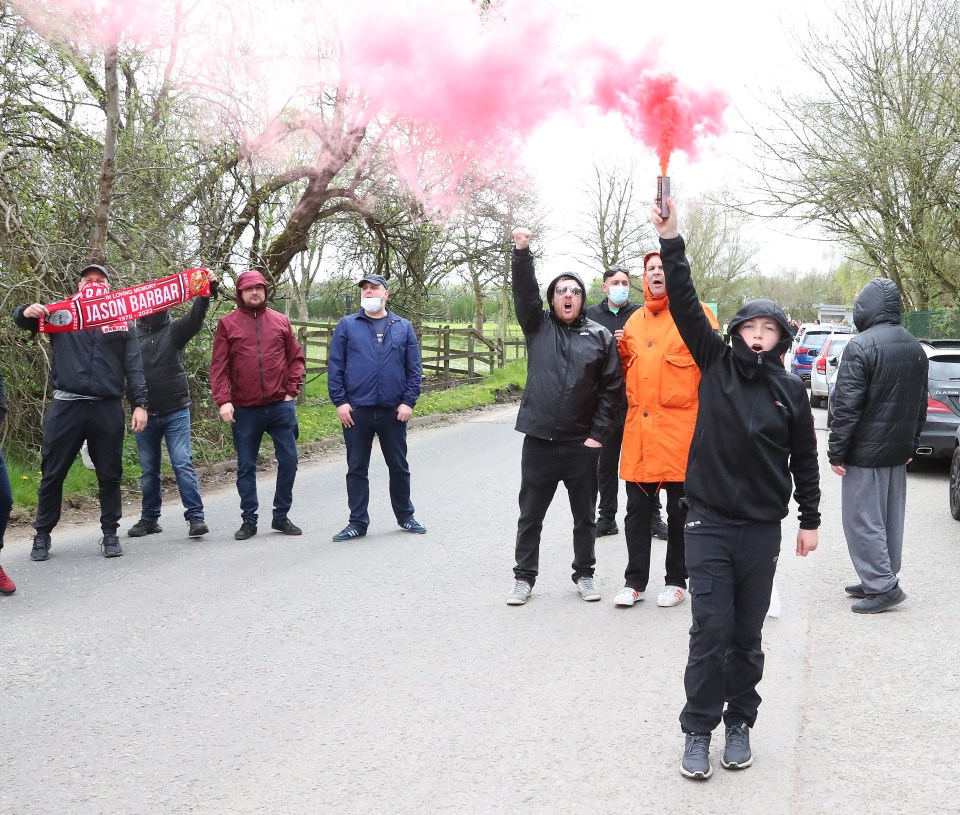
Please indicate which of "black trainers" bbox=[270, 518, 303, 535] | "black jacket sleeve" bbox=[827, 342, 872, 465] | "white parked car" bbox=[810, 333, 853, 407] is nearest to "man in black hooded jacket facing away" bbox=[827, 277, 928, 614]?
"black jacket sleeve" bbox=[827, 342, 872, 465]

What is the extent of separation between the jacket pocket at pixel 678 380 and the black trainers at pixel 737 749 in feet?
7.05

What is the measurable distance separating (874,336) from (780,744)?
9.64 feet

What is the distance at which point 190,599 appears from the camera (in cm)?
550

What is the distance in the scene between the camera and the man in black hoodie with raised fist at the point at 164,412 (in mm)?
7359

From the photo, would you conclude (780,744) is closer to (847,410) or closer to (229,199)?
(847,410)

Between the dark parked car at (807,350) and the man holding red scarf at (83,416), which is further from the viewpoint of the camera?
the dark parked car at (807,350)

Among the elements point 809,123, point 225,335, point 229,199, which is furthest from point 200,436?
point 809,123

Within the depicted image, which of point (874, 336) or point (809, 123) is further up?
point (809, 123)

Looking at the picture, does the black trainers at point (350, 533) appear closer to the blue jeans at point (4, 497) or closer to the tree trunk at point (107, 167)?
the blue jeans at point (4, 497)

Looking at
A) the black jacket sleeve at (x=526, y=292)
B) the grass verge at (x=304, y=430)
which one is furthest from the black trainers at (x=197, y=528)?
the black jacket sleeve at (x=526, y=292)

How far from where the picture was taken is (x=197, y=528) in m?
7.16

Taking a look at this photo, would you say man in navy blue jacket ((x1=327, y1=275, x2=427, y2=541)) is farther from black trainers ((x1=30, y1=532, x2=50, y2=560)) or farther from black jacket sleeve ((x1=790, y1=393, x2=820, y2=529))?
black jacket sleeve ((x1=790, y1=393, x2=820, y2=529))

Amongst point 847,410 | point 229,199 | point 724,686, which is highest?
point 229,199

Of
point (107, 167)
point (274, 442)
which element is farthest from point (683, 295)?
point (107, 167)
